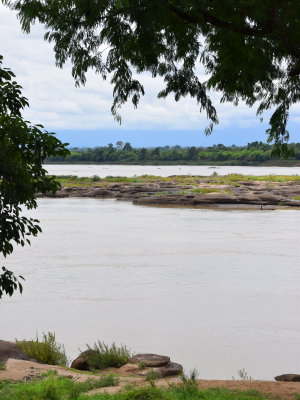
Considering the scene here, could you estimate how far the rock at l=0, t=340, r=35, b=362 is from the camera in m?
12.4

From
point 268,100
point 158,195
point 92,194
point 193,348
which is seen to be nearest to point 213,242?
point 193,348

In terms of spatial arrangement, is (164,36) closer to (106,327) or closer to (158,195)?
(106,327)

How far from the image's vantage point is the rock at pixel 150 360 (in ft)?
40.6

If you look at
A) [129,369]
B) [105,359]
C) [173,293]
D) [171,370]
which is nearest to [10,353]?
[105,359]

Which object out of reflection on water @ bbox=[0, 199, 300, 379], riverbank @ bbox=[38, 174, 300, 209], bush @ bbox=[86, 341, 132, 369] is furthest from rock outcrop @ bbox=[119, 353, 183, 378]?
riverbank @ bbox=[38, 174, 300, 209]

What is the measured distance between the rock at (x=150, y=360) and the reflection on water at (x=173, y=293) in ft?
3.65

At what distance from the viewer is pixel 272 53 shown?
30.0ft

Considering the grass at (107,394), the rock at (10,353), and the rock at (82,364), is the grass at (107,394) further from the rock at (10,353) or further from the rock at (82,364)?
the rock at (82,364)

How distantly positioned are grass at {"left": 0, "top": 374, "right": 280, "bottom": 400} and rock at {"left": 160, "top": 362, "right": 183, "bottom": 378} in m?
1.93

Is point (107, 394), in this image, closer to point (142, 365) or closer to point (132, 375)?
point (132, 375)

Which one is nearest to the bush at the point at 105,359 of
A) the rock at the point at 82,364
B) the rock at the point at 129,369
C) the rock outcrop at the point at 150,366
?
the rock at the point at 82,364

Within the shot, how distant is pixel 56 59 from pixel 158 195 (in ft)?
165

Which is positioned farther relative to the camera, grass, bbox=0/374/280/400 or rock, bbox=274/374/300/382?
rock, bbox=274/374/300/382

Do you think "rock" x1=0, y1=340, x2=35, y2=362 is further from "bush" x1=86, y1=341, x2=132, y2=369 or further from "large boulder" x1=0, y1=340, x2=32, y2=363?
"bush" x1=86, y1=341, x2=132, y2=369
